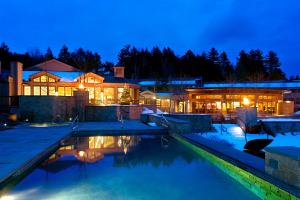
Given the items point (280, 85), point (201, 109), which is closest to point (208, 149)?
point (201, 109)

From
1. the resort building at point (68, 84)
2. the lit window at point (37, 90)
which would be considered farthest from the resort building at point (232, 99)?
the lit window at point (37, 90)

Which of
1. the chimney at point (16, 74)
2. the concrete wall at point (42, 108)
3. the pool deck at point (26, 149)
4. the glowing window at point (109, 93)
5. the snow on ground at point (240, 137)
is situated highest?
the chimney at point (16, 74)

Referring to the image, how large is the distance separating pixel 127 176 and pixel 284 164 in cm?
436

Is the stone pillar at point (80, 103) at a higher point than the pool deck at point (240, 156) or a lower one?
higher

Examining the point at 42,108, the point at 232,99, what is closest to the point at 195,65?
the point at 232,99

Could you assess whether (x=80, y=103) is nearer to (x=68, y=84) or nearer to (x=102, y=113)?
(x=102, y=113)

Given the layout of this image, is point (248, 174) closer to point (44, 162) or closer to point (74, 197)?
point (74, 197)

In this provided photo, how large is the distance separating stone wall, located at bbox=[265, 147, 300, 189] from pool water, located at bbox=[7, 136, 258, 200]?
0.91 meters

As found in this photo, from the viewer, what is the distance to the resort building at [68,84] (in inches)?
1378

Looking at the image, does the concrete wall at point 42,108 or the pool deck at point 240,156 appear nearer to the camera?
the pool deck at point 240,156

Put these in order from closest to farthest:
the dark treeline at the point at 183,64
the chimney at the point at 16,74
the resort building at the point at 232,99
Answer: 1. the chimney at the point at 16,74
2. the resort building at the point at 232,99
3. the dark treeline at the point at 183,64

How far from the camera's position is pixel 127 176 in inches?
358

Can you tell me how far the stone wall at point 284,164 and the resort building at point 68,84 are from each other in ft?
89.3

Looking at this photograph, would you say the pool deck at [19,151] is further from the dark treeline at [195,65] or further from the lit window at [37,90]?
the dark treeline at [195,65]
